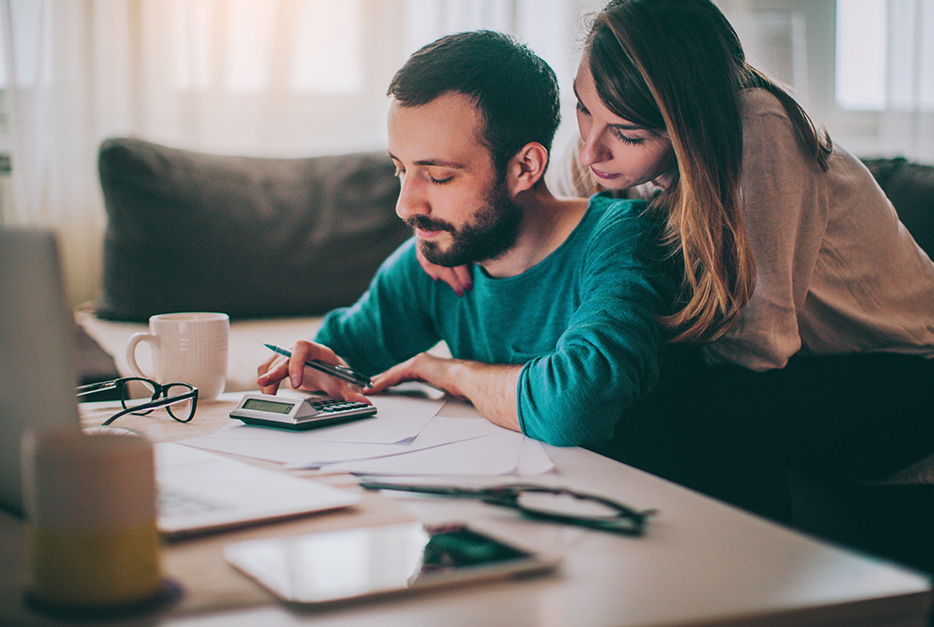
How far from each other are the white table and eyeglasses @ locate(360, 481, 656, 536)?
0.02m

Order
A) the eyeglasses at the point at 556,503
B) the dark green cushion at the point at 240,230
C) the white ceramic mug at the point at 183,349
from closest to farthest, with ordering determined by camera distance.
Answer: the eyeglasses at the point at 556,503
the white ceramic mug at the point at 183,349
the dark green cushion at the point at 240,230

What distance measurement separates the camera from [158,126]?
2.42 m

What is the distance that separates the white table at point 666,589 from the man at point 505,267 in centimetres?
→ 34

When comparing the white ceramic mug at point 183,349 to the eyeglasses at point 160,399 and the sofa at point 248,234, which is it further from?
the sofa at point 248,234

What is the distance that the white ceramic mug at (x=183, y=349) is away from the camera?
100 cm

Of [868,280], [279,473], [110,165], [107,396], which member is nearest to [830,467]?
[868,280]

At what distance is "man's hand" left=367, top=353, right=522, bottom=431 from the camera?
0.92 m

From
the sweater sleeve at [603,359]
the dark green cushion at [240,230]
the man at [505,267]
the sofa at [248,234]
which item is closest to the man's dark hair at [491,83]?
the man at [505,267]

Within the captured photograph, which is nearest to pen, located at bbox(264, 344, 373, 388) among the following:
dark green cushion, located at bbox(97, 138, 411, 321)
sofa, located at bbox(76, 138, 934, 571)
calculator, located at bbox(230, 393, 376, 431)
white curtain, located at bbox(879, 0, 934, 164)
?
calculator, located at bbox(230, 393, 376, 431)

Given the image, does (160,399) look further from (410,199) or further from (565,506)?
(565,506)

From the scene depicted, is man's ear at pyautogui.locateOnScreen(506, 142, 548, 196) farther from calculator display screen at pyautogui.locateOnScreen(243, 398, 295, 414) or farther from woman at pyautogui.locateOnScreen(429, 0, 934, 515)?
calculator display screen at pyautogui.locateOnScreen(243, 398, 295, 414)

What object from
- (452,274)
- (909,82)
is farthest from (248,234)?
(909,82)

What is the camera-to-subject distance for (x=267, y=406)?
0.89m

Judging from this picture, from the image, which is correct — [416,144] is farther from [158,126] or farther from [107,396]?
[158,126]
